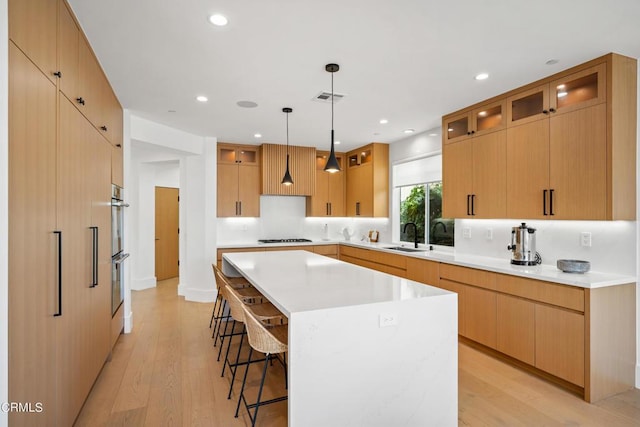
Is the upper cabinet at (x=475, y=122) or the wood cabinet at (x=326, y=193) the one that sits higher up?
the upper cabinet at (x=475, y=122)

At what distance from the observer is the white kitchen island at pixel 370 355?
5.85ft

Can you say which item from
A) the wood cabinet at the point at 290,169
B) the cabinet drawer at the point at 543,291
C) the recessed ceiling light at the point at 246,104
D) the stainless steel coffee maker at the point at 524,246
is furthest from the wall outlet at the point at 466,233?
the recessed ceiling light at the point at 246,104

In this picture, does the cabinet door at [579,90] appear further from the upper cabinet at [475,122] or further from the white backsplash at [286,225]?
the white backsplash at [286,225]

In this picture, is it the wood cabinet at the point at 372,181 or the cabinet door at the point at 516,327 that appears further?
the wood cabinet at the point at 372,181

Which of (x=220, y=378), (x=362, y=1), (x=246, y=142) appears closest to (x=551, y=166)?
(x=362, y=1)

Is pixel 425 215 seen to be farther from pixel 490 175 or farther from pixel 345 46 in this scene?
pixel 345 46

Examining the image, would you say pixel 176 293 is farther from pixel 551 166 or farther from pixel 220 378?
pixel 551 166

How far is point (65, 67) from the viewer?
203 cm

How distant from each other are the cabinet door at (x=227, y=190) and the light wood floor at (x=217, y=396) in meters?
2.62

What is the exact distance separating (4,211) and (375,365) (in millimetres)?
1874

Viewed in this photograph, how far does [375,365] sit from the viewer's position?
6.38 ft

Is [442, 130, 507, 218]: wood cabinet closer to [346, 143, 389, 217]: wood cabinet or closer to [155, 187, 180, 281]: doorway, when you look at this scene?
[346, 143, 389, 217]: wood cabinet

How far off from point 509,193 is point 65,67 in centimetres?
379

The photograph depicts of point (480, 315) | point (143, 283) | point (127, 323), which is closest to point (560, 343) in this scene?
point (480, 315)
